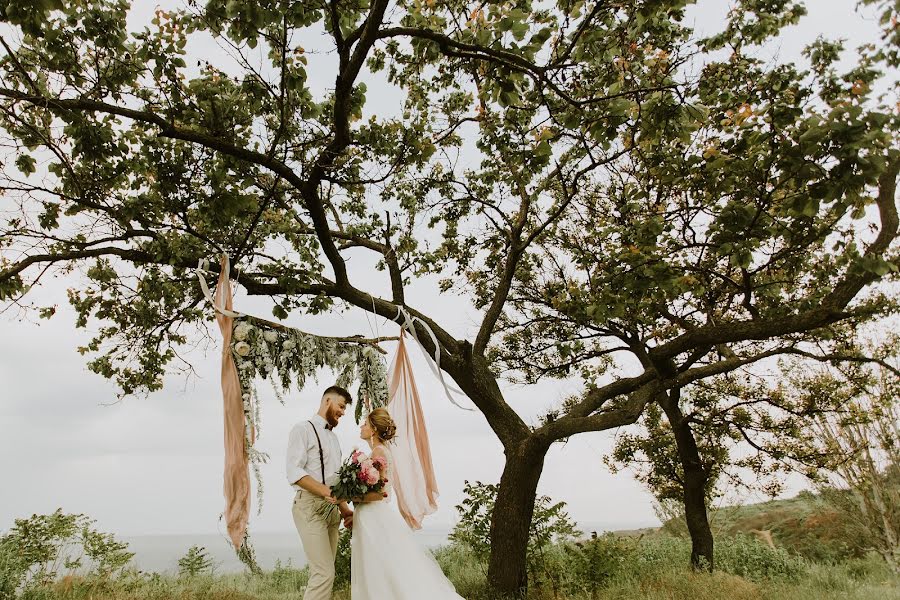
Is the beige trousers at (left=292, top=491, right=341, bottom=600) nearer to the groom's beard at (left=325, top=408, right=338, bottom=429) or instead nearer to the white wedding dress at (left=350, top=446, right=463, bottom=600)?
the white wedding dress at (left=350, top=446, right=463, bottom=600)

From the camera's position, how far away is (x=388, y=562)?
18.0 feet

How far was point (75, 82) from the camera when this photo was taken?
629 centimetres

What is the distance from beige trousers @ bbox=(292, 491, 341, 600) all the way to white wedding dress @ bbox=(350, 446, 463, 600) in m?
0.30

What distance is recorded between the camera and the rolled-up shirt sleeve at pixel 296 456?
5.42 metres

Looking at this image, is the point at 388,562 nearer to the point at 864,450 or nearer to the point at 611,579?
the point at 611,579

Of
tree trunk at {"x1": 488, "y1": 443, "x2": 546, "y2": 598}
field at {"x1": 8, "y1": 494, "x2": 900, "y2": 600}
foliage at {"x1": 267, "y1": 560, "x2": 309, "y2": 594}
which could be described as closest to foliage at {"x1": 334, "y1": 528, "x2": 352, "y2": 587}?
field at {"x1": 8, "y1": 494, "x2": 900, "y2": 600}

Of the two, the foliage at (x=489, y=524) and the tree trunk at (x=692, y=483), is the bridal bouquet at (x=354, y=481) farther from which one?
the tree trunk at (x=692, y=483)

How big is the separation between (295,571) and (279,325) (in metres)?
7.42

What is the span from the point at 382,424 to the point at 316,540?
5.03 ft

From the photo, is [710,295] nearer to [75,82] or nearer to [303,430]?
[303,430]

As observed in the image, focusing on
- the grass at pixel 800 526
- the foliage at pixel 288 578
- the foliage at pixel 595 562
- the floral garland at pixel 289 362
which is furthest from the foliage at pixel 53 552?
the grass at pixel 800 526

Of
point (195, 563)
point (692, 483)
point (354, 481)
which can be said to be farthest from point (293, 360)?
point (692, 483)

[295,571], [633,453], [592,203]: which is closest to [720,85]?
[592,203]

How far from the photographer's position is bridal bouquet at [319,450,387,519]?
5.45m
